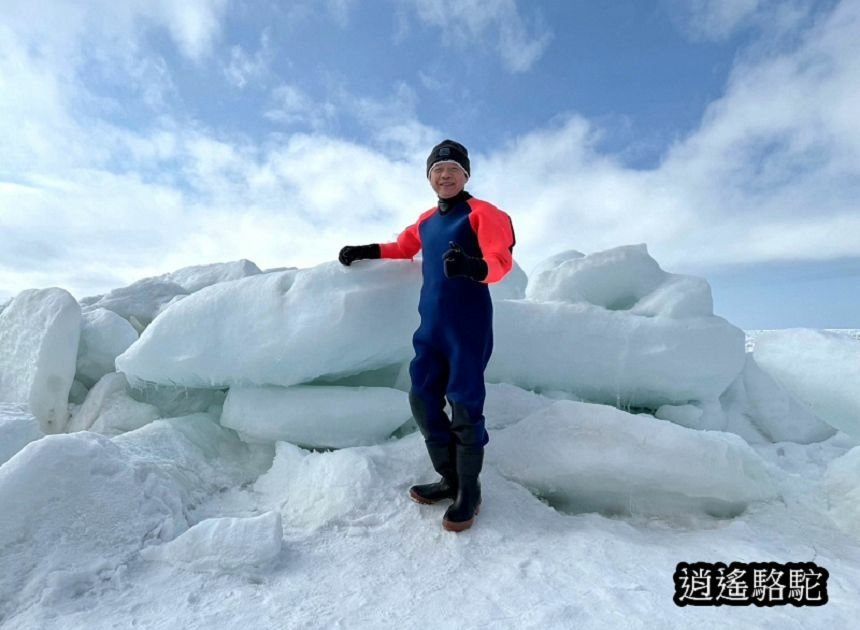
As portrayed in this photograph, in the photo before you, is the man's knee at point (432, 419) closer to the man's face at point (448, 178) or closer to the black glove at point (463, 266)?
the black glove at point (463, 266)

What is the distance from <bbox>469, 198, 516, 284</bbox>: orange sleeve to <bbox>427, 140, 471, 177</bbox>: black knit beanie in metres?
0.23

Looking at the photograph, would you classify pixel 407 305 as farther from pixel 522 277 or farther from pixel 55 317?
pixel 522 277

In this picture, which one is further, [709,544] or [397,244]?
[397,244]

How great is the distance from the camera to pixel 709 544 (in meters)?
1.95

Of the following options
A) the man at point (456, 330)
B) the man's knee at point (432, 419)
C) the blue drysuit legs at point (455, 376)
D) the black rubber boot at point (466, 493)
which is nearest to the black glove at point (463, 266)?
the man at point (456, 330)

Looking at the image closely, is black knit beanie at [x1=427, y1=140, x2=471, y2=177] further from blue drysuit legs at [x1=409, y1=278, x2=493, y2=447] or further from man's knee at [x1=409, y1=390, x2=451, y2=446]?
man's knee at [x1=409, y1=390, x2=451, y2=446]

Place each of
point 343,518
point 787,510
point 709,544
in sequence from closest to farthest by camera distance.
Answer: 1. point 709,544
2. point 343,518
3. point 787,510

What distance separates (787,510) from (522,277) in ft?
12.8

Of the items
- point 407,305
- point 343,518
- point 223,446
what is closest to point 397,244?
point 407,305

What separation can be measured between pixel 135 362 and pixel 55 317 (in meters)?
1.14

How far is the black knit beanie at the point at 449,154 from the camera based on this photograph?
7.63ft

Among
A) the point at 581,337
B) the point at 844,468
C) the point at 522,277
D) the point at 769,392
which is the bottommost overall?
the point at 844,468

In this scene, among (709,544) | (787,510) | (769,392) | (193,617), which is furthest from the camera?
(769,392)

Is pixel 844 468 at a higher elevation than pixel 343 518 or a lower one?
higher
